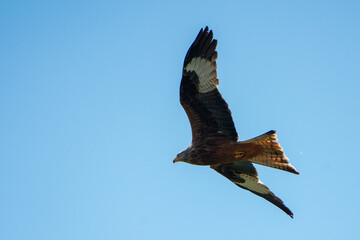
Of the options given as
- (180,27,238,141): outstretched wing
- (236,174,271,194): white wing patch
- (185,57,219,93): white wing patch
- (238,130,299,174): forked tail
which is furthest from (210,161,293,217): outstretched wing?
(185,57,219,93): white wing patch

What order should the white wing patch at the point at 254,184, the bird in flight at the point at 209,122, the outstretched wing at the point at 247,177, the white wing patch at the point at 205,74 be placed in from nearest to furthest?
the bird in flight at the point at 209,122, the white wing patch at the point at 205,74, the outstretched wing at the point at 247,177, the white wing patch at the point at 254,184

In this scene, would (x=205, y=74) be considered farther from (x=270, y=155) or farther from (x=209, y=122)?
(x=270, y=155)

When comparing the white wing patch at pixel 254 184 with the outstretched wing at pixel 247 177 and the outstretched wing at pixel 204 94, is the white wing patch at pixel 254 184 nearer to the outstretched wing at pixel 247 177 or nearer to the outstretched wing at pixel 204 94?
the outstretched wing at pixel 247 177

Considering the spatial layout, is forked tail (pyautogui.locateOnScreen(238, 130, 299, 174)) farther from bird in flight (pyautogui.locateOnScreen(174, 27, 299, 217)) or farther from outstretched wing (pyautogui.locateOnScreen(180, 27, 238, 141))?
outstretched wing (pyautogui.locateOnScreen(180, 27, 238, 141))

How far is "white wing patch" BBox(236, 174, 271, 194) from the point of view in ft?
29.9

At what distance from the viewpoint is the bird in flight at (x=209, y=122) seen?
7977 millimetres

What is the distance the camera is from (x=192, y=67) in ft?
27.0

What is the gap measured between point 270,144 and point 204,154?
3.80 ft

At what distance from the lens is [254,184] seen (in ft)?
30.2

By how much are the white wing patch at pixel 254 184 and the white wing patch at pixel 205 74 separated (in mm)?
2138

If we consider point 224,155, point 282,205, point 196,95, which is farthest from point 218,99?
point 282,205

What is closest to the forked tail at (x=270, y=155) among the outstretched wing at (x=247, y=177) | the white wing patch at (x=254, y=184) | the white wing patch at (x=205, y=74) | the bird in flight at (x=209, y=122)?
the bird in flight at (x=209, y=122)

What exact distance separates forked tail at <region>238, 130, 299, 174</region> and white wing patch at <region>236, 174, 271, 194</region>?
962 mm

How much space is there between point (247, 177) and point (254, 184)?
0.20m
